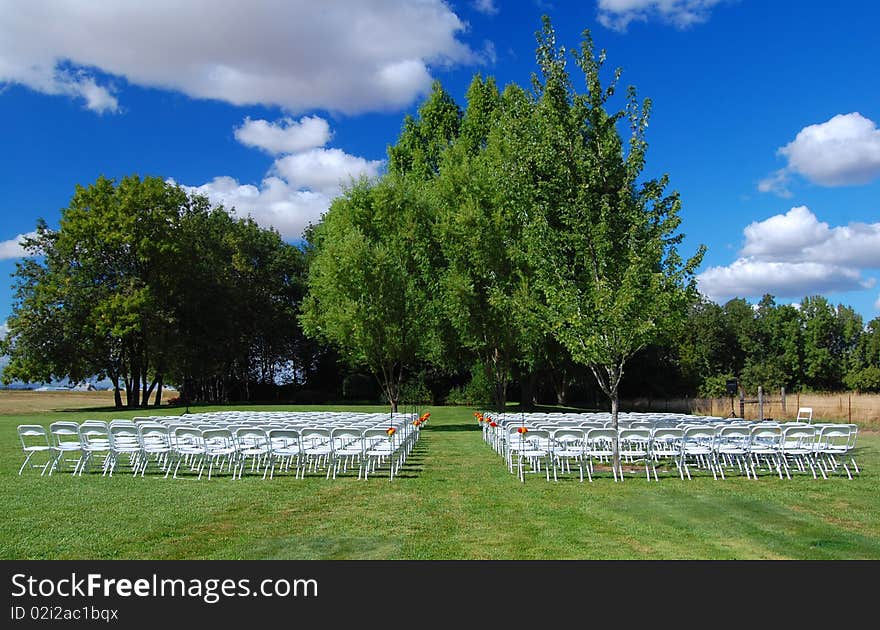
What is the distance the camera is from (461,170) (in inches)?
1130

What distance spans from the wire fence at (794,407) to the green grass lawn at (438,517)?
17666 millimetres

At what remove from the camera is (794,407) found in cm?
3353

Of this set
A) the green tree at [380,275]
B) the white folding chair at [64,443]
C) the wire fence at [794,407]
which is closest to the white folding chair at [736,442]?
the white folding chair at [64,443]

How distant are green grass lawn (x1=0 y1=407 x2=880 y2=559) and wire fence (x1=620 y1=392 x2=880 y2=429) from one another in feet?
58.0

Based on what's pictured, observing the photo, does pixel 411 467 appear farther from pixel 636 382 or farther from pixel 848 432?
pixel 636 382

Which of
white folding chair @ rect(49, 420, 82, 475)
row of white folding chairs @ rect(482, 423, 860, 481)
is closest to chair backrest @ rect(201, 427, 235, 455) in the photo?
white folding chair @ rect(49, 420, 82, 475)

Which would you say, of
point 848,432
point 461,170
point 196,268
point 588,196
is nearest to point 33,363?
point 196,268

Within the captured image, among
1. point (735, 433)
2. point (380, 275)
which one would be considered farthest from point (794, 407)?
point (735, 433)

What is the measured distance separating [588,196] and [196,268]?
36.0 metres

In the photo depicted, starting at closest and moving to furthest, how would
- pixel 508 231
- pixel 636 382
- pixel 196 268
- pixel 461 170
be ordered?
pixel 508 231 → pixel 461 170 → pixel 196 268 → pixel 636 382

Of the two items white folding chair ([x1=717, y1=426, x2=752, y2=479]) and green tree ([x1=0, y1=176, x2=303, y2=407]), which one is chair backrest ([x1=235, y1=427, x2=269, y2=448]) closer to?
white folding chair ([x1=717, y1=426, x2=752, y2=479])

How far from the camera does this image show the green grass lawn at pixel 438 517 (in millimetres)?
6707

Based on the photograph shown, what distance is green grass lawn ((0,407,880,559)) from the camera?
671 cm

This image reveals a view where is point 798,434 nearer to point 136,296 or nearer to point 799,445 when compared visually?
point 799,445
